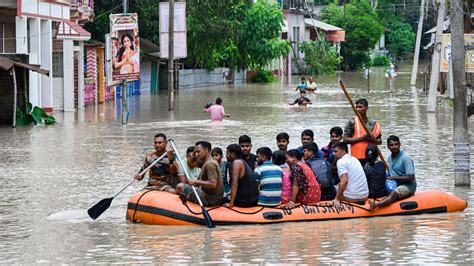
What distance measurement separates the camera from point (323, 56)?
93438 millimetres

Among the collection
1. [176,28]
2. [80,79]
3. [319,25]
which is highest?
[319,25]

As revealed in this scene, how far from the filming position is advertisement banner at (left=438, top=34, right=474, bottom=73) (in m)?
26.9

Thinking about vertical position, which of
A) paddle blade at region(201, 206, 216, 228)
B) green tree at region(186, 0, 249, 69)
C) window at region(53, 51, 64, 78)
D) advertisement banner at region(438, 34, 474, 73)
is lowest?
paddle blade at region(201, 206, 216, 228)

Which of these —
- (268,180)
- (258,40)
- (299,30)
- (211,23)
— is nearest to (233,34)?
(211,23)

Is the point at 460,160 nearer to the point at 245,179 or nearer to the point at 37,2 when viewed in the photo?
the point at 245,179

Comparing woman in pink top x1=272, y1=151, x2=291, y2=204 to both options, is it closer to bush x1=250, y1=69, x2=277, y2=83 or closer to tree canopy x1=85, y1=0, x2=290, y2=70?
tree canopy x1=85, y1=0, x2=290, y2=70

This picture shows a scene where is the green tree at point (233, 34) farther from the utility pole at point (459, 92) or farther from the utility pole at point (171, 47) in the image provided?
the utility pole at point (459, 92)

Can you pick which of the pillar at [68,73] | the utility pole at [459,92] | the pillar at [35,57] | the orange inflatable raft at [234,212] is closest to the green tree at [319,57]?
the pillar at [68,73]

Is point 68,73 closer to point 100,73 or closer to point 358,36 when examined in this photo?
point 100,73

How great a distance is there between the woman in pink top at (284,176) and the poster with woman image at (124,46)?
23029 mm

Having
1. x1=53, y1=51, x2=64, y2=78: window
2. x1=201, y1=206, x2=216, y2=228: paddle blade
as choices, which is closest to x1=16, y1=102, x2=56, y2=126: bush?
x1=53, y1=51, x2=64, y2=78: window

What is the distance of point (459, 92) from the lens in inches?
782

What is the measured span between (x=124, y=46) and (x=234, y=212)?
24.0m

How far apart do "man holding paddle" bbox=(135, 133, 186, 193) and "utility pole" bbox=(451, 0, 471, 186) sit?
17.8ft
